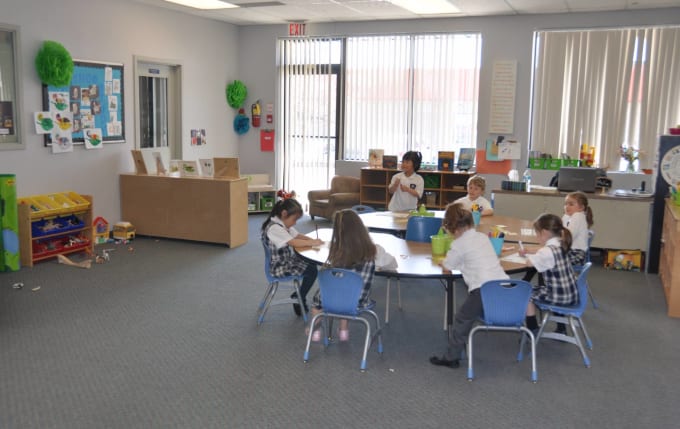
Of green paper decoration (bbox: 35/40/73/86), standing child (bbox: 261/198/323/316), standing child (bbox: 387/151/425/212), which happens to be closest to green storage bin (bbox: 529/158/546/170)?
standing child (bbox: 387/151/425/212)

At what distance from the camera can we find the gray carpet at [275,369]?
380 centimetres

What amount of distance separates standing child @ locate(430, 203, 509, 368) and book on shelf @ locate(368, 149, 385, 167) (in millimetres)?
5926

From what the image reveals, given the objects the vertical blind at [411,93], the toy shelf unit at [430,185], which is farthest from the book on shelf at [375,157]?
the vertical blind at [411,93]

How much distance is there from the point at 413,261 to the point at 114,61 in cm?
584

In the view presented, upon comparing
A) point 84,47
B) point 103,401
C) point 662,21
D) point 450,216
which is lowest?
point 103,401

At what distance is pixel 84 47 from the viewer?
26.6 ft

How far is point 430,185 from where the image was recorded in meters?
9.79

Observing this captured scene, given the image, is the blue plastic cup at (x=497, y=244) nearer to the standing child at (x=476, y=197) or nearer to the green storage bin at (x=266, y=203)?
the standing child at (x=476, y=197)

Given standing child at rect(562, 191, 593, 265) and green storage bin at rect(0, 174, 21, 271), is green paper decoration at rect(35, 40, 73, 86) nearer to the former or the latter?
green storage bin at rect(0, 174, 21, 271)

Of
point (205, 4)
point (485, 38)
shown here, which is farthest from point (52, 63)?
point (485, 38)

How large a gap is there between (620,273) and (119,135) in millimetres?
6668

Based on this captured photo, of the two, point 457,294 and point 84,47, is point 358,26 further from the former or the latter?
point 457,294

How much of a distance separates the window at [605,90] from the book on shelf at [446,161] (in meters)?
1.26

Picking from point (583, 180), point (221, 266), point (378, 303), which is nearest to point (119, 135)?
point (221, 266)
